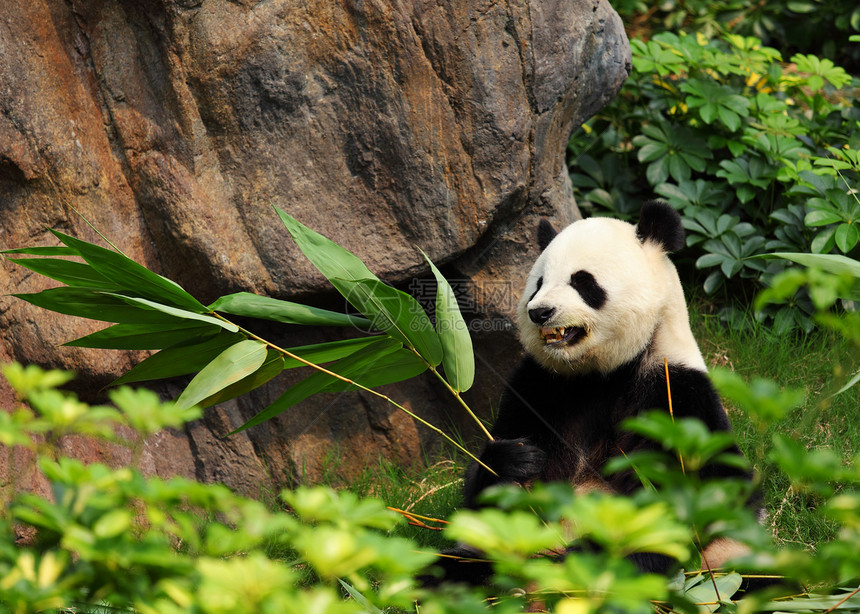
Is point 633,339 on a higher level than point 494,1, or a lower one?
lower

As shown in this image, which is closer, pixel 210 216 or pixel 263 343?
pixel 263 343

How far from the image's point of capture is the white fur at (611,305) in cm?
259

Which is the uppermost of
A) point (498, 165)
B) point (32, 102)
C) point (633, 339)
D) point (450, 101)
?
point (32, 102)

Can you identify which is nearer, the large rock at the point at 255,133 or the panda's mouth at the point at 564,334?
the panda's mouth at the point at 564,334

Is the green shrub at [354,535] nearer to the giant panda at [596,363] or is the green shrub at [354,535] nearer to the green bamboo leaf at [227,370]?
the green bamboo leaf at [227,370]

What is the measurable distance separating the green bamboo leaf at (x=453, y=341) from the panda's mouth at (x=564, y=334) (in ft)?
1.00

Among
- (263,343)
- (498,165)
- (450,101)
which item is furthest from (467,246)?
(263,343)

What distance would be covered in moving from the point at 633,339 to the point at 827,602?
987mm

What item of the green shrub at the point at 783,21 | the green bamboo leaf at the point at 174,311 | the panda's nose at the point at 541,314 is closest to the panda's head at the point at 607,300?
the panda's nose at the point at 541,314

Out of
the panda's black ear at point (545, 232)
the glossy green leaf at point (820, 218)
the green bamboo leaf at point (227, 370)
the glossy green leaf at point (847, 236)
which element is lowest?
the glossy green leaf at point (847, 236)

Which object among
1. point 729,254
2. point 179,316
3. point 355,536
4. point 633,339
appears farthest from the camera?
point 729,254

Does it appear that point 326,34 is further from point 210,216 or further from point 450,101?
point 210,216

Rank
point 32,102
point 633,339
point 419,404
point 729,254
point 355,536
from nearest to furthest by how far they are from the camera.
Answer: point 355,536 < point 633,339 < point 32,102 < point 419,404 < point 729,254

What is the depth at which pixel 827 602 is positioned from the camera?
1.98m
